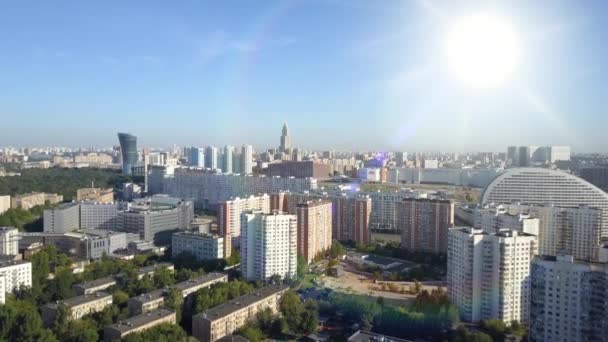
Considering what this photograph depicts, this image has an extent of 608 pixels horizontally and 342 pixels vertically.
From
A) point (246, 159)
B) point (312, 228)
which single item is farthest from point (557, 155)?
point (246, 159)

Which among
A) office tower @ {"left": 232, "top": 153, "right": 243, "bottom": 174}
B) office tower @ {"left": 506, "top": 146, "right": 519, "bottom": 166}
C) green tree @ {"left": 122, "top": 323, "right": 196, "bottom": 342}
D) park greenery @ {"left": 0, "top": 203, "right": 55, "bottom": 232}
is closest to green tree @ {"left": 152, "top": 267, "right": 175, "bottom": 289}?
green tree @ {"left": 122, "top": 323, "right": 196, "bottom": 342}

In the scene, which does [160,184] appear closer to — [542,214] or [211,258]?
[211,258]

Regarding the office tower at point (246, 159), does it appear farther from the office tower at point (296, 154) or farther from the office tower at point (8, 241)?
the office tower at point (8, 241)

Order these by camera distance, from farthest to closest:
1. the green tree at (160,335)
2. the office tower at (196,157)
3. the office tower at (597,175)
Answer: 1. the office tower at (196,157)
2. the office tower at (597,175)
3. the green tree at (160,335)

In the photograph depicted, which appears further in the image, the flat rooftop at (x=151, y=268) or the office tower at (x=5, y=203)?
the office tower at (x=5, y=203)

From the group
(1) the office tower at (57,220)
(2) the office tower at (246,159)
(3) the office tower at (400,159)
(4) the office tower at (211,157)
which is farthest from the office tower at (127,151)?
(3) the office tower at (400,159)

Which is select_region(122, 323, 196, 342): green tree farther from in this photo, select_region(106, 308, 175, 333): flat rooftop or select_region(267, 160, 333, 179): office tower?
select_region(267, 160, 333, 179): office tower

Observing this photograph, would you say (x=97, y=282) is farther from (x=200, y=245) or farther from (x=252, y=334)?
(x=252, y=334)
